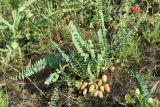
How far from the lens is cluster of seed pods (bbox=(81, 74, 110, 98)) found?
234cm

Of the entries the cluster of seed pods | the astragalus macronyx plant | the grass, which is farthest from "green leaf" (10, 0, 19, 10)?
the cluster of seed pods

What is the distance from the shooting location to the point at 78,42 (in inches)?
94.4

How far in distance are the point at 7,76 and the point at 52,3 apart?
30.0 inches

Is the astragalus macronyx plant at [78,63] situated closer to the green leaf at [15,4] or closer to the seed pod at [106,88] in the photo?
the seed pod at [106,88]

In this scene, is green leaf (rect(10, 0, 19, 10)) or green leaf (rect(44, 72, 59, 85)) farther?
green leaf (rect(10, 0, 19, 10))

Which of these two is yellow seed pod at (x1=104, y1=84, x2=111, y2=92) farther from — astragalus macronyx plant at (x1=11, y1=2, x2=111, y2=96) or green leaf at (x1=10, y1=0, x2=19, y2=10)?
green leaf at (x1=10, y1=0, x2=19, y2=10)

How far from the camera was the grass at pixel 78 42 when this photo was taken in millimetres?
2389

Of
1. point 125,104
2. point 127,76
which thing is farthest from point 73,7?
point 125,104

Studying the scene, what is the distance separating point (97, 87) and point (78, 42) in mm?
298

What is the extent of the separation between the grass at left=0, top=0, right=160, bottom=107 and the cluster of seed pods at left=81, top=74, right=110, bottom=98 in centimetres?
3

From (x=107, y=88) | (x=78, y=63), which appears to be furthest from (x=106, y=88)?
(x=78, y=63)

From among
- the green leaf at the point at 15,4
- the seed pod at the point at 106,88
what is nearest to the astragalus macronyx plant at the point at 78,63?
the seed pod at the point at 106,88

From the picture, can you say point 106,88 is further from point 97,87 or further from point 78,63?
point 78,63

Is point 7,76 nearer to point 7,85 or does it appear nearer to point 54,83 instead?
point 7,85
